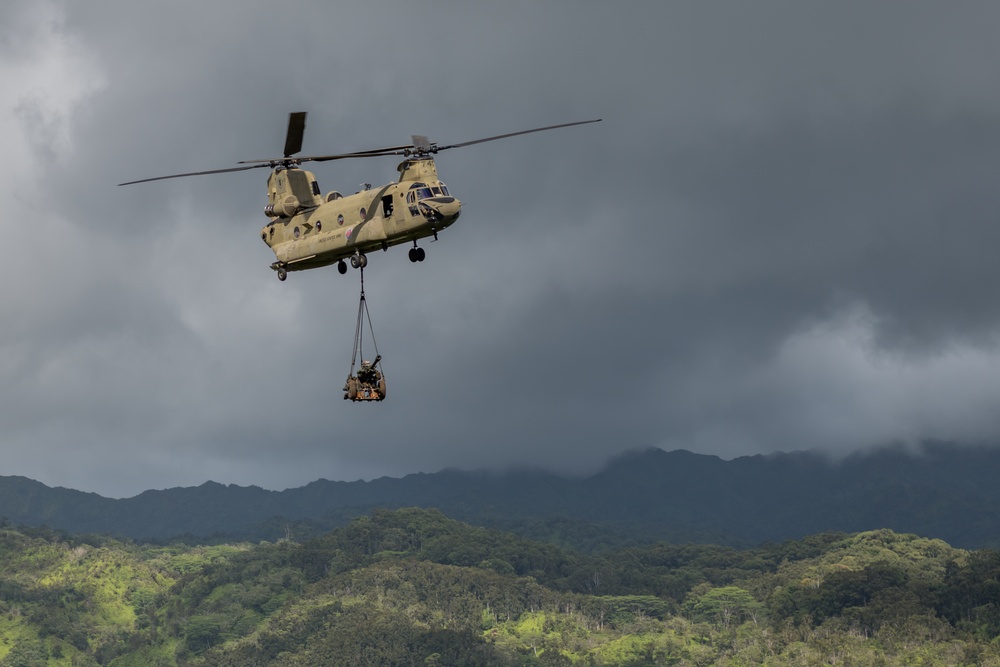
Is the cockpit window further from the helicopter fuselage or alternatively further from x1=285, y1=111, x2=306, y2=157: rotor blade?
x1=285, y1=111, x2=306, y2=157: rotor blade

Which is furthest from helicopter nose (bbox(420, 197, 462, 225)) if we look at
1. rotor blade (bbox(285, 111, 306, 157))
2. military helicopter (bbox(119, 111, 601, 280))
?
rotor blade (bbox(285, 111, 306, 157))

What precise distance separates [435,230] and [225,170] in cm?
1054

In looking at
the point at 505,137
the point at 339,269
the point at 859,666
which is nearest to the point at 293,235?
the point at 339,269

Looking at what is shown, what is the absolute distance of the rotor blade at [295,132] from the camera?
202 ft

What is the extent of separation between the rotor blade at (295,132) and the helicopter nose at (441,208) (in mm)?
9591

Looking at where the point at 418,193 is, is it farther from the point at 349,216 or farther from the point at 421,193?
the point at 349,216

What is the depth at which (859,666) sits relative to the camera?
191625 mm

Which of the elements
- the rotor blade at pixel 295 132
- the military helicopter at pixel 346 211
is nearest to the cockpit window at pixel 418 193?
the military helicopter at pixel 346 211

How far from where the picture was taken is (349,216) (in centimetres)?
5922

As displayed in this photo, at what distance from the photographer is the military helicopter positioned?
184 ft

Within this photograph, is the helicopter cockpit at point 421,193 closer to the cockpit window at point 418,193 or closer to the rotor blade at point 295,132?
the cockpit window at point 418,193

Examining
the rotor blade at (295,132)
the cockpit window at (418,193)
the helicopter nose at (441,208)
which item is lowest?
the helicopter nose at (441,208)

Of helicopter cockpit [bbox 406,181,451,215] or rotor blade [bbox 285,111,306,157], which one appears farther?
rotor blade [bbox 285,111,306,157]

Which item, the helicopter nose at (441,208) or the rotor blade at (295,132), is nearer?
the helicopter nose at (441,208)
